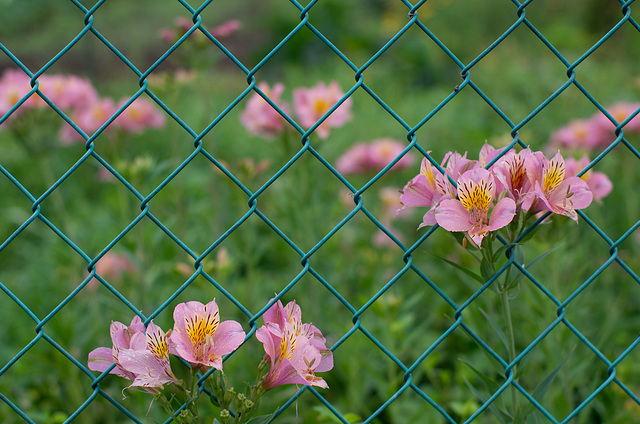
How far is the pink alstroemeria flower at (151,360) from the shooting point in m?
0.93

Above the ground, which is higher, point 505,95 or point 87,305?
point 87,305

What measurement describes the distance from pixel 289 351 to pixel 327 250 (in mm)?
1624

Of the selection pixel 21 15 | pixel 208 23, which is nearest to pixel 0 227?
pixel 21 15

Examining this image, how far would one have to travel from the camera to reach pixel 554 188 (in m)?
1.04

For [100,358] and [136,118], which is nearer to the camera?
[100,358]

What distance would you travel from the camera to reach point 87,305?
7.50 feet

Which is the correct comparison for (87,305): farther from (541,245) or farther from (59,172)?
(59,172)

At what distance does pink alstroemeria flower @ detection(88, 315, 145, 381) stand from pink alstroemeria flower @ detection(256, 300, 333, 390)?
0.19m

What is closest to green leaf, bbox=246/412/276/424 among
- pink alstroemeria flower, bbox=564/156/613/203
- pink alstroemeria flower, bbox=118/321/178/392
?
pink alstroemeria flower, bbox=118/321/178/392

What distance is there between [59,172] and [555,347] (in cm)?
363

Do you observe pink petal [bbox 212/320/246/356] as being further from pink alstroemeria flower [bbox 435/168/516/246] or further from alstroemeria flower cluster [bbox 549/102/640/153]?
alstroemeria flower cluster [bbox 549/102/640/153]

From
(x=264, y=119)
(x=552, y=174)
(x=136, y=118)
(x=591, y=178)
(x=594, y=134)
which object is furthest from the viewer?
(x=136, y=118)

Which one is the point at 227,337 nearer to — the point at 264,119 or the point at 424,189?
the point at 424,189

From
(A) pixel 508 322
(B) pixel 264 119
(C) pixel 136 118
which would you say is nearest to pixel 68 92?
(C) pixel 136 118
